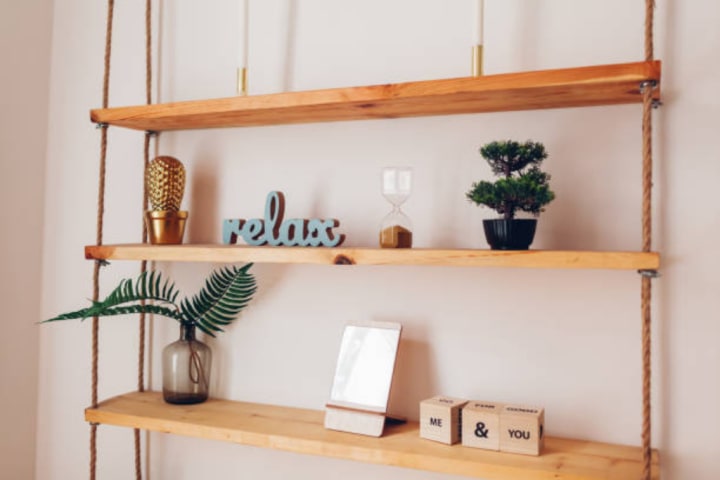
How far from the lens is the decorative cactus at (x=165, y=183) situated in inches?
64.3

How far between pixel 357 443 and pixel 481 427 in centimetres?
26

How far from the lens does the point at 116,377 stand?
1.85 metres

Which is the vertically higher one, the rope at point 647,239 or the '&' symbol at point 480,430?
the rope at point 647,239

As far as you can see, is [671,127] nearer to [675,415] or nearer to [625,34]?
[625,34]

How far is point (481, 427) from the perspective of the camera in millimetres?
1308

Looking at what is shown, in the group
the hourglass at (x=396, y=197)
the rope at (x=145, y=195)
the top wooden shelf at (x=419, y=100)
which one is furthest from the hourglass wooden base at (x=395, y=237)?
the rope at (x=145, y=195)

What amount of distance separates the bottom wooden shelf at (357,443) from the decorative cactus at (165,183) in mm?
507

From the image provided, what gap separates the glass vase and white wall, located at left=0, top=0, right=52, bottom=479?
1.76 ft

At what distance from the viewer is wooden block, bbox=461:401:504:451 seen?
4.25 feet

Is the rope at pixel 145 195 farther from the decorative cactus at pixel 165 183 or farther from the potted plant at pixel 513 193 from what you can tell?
the potted plant at pixel 513 193

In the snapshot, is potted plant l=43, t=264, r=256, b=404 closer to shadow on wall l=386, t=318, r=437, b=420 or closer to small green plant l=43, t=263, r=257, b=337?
small green plant l=43, t=263, r=257, b=337

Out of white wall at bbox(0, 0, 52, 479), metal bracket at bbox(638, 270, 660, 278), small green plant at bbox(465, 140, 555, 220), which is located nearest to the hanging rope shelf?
metal bracket at bbox(638, 270, 660, 278)

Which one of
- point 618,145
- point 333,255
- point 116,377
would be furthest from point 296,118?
point 116,377

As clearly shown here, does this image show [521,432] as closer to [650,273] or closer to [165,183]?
[650,273]
